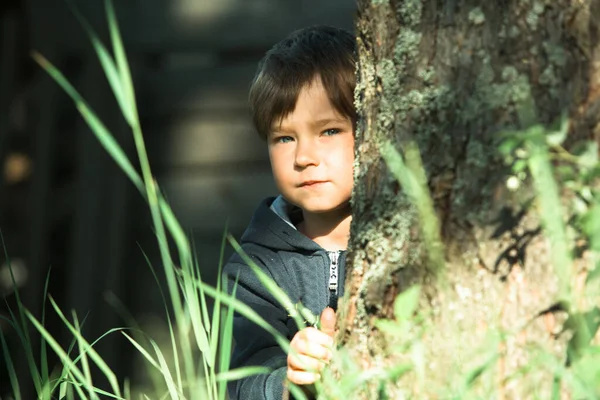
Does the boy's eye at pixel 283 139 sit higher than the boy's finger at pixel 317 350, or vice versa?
the boy's eye at pixel 283 139

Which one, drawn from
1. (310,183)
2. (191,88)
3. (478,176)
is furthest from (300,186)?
(191,88)

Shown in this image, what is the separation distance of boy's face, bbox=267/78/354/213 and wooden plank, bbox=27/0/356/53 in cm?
235

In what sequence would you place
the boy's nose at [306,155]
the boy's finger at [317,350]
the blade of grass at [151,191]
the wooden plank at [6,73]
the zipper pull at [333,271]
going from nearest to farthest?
1. the blade of grass at [151,191]
2. the boy's finger at [317,350]
3. the boy's nose at [306,155]
4. the zipper pull at [333,271]
5. the wooden plank at [6,73]

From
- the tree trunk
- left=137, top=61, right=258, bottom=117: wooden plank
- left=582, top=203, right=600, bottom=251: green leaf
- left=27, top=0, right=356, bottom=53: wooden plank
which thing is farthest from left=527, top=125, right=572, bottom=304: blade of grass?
left=137, top=61, right=258, bottom=117: wooden plank

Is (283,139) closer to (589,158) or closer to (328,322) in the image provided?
(328,322)

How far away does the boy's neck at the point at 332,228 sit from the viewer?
245 centimetres

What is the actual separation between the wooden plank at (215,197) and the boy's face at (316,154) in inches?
92.2

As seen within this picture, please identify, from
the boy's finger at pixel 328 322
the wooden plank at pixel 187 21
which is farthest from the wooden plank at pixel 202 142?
the boy's finger at pixel 328 322

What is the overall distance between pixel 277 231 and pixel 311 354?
762 mm

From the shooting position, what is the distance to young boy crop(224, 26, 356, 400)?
2275mm

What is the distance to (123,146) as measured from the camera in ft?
15.9

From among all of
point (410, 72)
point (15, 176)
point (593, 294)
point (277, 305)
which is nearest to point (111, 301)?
point (15, 176)

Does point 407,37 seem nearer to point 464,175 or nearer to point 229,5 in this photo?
point 464,175

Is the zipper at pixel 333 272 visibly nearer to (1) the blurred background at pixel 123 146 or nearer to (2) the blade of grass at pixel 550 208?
(2) the blade of grass at pixel 550 208
